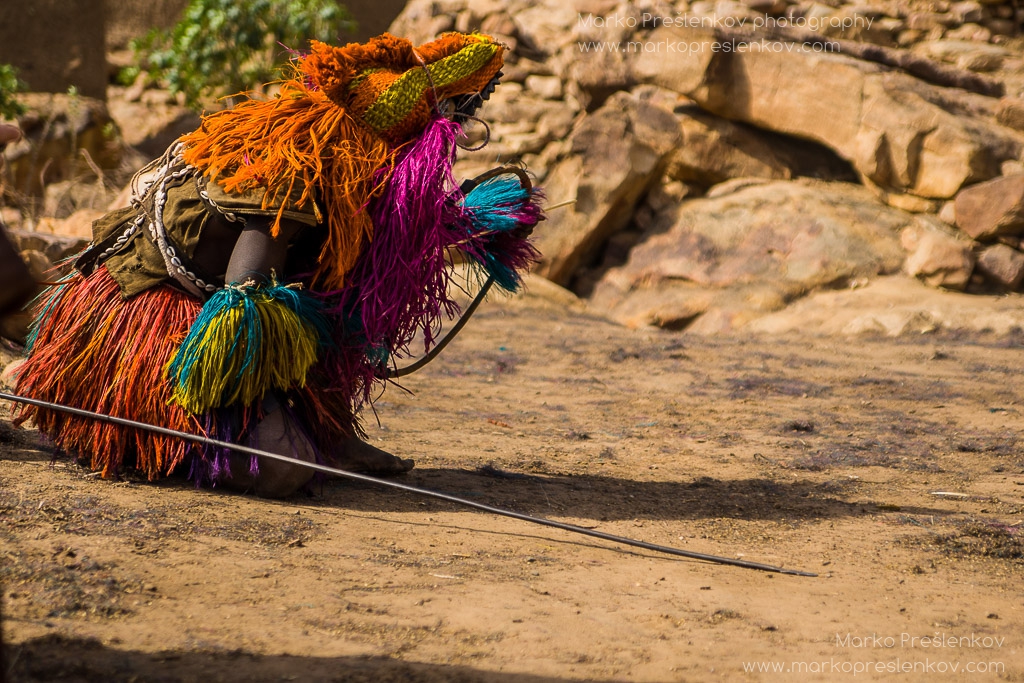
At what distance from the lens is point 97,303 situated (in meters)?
2.76

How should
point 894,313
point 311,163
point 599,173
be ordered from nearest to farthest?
point 311,163
point 894,313
point 599,173

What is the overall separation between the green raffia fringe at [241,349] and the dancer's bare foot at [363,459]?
0.42 meters

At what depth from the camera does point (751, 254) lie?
7371 millimetres

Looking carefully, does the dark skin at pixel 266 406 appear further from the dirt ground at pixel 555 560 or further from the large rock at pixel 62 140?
the large rock at pixel 62 140

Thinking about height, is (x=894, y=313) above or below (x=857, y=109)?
below

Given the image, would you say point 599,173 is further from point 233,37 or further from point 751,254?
point 233,37

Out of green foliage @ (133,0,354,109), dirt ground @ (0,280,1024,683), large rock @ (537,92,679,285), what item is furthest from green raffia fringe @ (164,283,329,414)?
green foliage @ (133,0,354,109)

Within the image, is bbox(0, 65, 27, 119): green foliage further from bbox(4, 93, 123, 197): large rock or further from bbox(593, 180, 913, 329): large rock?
bbox(593, 180, 913, 329): large rock

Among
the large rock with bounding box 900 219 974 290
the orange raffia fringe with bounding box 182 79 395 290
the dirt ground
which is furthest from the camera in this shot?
the large rock with bounding box 900 219 974 290

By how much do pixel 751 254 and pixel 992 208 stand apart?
1701 mm

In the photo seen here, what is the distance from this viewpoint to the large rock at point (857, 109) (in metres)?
7.30

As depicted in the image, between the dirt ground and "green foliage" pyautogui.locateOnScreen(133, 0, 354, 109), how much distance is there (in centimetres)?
591

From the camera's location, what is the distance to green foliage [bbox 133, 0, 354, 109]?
8.97 meters

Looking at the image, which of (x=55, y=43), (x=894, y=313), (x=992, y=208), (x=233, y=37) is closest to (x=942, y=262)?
(x=992, y=208)
